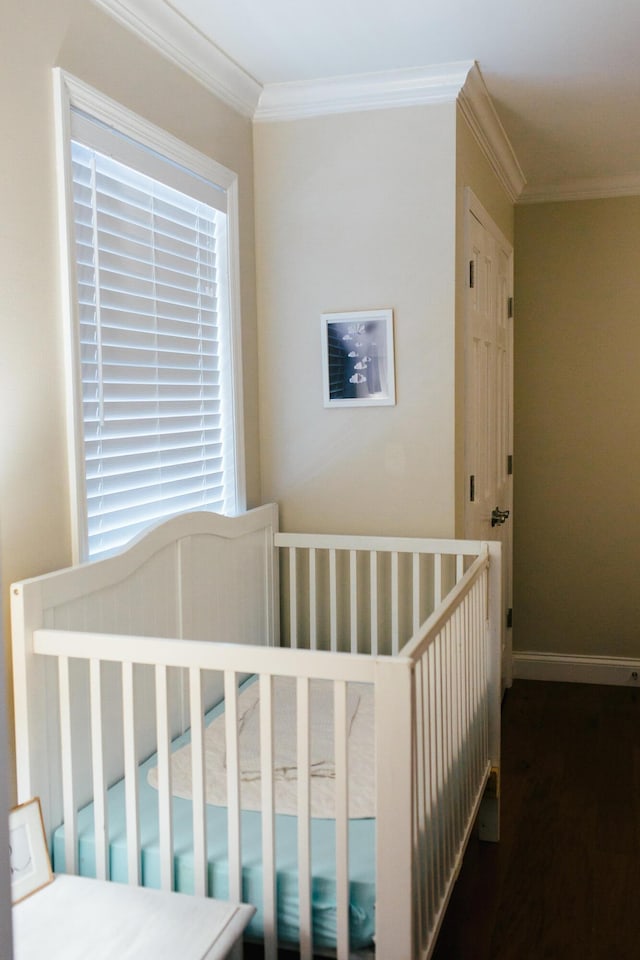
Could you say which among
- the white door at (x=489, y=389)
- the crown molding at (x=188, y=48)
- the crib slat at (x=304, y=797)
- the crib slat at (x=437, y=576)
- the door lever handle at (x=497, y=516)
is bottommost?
the crib slat at (x=304, y=797)

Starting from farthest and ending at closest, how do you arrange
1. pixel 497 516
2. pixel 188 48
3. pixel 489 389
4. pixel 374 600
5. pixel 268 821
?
pixel 497 516 → pixel 489 389 → pixel 374 600 → pixel 188 48 → pixel 268 821

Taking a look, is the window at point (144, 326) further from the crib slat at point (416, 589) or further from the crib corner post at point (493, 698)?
the crib corner post at point (493, 698)

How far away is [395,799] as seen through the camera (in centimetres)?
166

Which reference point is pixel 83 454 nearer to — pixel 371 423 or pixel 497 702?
pixel 371 423

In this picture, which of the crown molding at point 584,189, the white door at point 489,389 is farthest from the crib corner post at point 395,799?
the crown molding at point 584,189

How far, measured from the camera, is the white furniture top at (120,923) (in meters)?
1.60

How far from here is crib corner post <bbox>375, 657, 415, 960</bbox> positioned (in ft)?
5.38

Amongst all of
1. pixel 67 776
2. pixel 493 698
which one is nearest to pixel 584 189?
pixel 493 698

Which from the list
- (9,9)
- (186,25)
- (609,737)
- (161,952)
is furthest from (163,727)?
(609,737)

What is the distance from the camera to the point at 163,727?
1.84 m

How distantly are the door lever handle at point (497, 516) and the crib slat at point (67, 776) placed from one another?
7.61 feet

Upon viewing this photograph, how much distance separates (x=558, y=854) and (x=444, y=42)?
2447 mm

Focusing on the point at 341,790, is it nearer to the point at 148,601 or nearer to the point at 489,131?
the point at 148,601

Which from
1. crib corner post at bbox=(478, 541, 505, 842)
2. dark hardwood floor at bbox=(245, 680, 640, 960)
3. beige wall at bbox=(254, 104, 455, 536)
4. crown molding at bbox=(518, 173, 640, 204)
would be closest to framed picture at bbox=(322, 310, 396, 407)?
beige wall at bbox=(254, 104, 455, 536)
